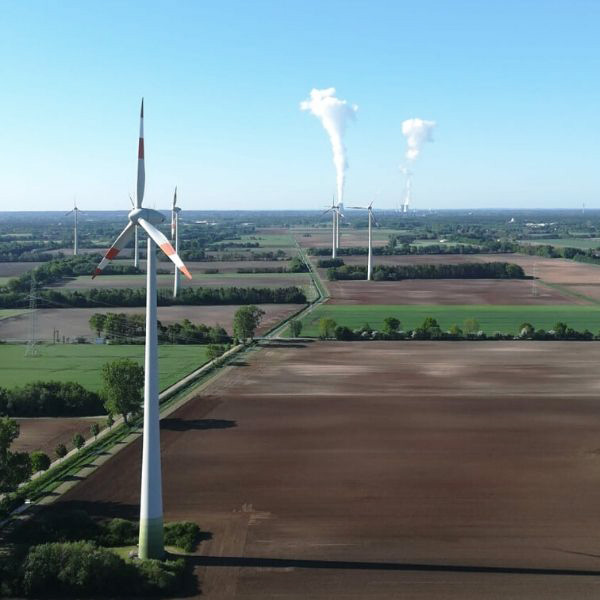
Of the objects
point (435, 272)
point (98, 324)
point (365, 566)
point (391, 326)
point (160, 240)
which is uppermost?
point (160, 240)

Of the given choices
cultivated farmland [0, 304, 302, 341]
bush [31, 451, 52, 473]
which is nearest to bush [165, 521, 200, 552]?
bush [31, 451, 52, 473]

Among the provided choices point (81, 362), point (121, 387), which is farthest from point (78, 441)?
point (81, 362)

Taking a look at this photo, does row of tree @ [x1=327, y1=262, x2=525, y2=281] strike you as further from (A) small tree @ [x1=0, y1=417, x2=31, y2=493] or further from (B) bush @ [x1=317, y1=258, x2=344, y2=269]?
(A) small tree @ [x1=0, y1=417, x2=31, y2=493]

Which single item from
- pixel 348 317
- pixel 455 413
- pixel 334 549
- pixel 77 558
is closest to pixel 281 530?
pixel 334 549

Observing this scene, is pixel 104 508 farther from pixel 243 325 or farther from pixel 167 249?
pixel 243 325

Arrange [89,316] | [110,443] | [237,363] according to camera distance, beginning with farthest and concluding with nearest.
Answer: [89,316]
[237,363]
[110,443]

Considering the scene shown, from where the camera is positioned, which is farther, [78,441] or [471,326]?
[471,326]
